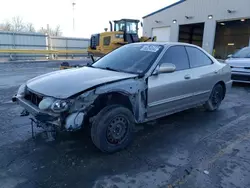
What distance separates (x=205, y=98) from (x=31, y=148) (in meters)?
3.61

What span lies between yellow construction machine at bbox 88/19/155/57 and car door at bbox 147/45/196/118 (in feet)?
37.7

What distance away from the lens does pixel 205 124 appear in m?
4.40

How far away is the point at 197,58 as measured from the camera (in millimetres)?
4500

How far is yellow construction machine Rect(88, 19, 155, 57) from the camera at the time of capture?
15258mm

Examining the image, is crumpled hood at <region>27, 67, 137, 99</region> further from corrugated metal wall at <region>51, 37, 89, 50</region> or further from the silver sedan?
corrugated metal wall at <region>51, 37, 89, 50</region>

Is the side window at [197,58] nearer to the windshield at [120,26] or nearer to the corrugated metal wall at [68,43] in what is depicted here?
the windshield at [120,26]

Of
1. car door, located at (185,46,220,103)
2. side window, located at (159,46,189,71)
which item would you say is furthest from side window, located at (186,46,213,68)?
side window, located at (159,46,189,71)

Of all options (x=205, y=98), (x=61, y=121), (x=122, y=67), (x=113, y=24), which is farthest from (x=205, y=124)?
(x=113, y=24)

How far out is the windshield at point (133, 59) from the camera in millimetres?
3598

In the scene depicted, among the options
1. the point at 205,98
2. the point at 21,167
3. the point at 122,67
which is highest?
the point at 122,67

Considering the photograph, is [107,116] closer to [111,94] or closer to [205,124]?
[111,94]

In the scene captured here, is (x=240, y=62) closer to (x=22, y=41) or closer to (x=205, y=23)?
(x=205, y=23)

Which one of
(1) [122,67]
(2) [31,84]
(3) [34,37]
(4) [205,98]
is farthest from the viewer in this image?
(3) [34,37]

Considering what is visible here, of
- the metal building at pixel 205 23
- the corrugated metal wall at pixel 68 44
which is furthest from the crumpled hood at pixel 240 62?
the corrugated metal wall at pixel 68 44
